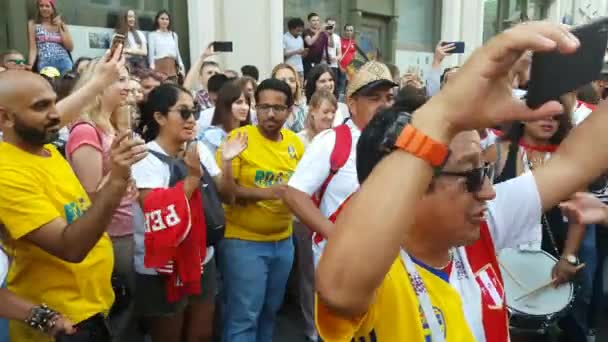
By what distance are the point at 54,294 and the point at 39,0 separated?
16.3ft

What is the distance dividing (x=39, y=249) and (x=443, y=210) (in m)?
1.58

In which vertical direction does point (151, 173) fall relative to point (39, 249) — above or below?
above

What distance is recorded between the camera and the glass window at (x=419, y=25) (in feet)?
49.2

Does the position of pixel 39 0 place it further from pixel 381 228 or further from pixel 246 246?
pixel 381 228

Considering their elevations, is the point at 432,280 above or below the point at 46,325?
above

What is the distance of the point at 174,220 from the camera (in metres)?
2.76

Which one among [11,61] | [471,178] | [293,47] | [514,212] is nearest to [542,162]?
[514,212]

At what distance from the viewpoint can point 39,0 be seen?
6223 mm

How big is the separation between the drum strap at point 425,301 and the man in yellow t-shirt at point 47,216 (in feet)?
3.71

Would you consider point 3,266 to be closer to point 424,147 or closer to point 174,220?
point 174,220

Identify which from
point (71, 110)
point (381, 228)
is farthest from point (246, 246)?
point (381, 228)

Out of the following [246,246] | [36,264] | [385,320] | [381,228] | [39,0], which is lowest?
[246,246]

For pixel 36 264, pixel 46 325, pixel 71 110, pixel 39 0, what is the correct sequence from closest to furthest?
1. pixel 46 325
2. pixel 36 264
3. pixel 71 110
4. pixel 39 0

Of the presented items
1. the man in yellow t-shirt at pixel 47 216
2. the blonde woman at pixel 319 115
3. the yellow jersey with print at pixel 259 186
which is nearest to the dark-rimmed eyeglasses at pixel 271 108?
the yellow jersey with print at pixel 259 186
